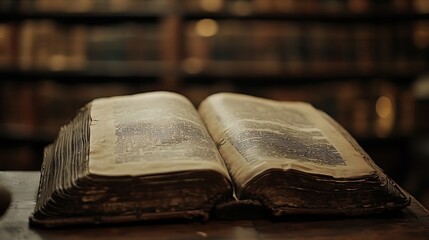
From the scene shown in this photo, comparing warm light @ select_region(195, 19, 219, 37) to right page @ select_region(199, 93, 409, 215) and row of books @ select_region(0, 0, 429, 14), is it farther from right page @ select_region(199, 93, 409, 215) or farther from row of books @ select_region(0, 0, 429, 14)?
right page @ select_region(199, 93, 409, 215)

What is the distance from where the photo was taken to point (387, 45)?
3062 millimetres

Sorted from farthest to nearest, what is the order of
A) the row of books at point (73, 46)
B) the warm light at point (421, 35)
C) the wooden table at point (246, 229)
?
the warm light at point (421, 35) → the row of books at point (73, 46) → the wooden table at point (246, 229)

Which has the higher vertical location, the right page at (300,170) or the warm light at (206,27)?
the warm light at (206,27)

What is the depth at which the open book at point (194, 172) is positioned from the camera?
92 centimetres

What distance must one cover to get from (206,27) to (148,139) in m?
2.02

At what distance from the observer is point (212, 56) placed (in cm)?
297

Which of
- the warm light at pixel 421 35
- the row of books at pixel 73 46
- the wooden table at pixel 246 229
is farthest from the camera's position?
the warm light at pixel 421 35

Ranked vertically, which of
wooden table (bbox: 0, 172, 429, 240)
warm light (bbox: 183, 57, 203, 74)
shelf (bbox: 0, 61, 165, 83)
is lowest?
wooden table (bbox: 0, 172, 429, 240)

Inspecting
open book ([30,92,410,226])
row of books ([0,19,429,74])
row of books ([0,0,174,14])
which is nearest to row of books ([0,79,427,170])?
row of books ([0,19,429,74])

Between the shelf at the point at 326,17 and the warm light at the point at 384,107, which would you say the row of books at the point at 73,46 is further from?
the warm light at the point at 384,107

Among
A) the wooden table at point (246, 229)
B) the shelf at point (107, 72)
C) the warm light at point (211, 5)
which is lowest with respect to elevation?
the wooden table at point (246, 229)

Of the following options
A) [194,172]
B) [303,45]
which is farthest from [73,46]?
[194,172]

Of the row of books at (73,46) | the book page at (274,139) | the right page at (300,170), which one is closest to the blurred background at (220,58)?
the row of books at (73,46)

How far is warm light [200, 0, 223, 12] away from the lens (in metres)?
2.98
